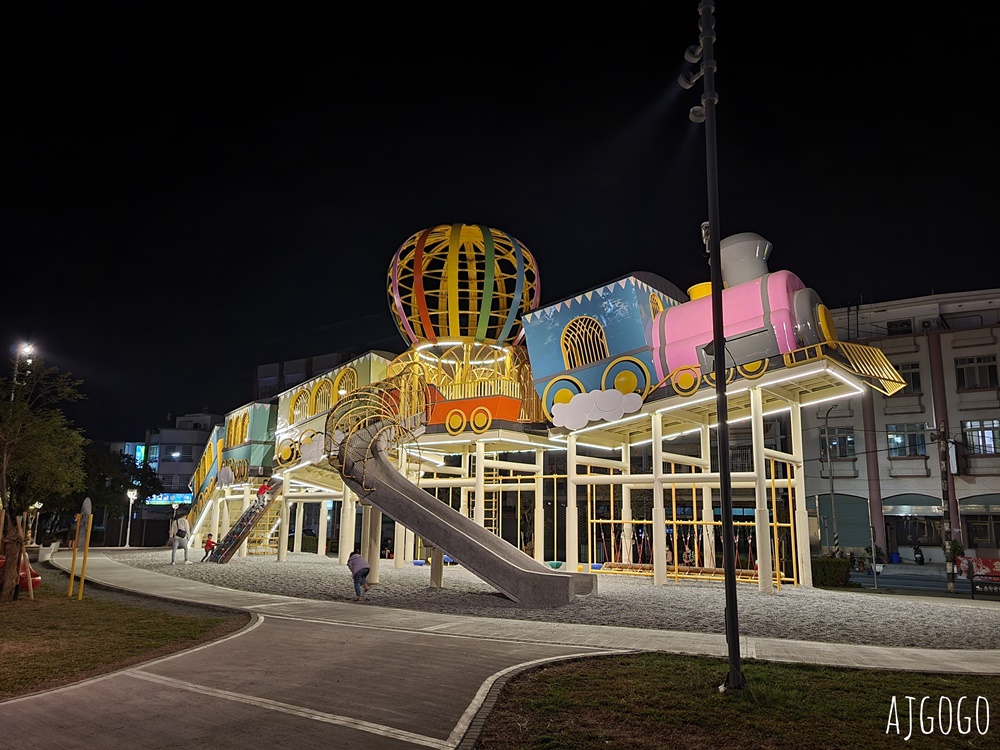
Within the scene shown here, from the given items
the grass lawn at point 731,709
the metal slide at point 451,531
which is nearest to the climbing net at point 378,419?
the metal slide at point 451,531

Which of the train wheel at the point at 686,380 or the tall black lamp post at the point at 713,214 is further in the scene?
the train wheel at the point at 686,380

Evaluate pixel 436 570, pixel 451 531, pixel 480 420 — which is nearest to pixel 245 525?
pixel 480 420

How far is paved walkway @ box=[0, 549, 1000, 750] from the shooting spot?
21.4 ft

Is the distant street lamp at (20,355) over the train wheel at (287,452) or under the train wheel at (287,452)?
over

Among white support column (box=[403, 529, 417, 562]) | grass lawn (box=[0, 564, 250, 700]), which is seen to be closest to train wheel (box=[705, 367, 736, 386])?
grass lawn (box=[0, 564, 250, 700])

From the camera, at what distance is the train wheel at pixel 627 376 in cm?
2066

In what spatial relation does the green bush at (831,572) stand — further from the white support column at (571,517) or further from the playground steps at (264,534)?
the playground steps at (264,534)

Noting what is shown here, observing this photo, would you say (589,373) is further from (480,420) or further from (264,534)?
(264,534)

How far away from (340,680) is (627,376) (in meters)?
14.2

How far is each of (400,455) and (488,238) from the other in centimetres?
844

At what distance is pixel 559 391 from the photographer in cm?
2286

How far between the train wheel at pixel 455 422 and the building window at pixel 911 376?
99.0 feet

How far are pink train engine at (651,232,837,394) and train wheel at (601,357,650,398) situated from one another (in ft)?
1.48

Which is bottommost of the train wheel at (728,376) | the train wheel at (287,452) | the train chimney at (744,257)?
the train wheel at (287,452)
